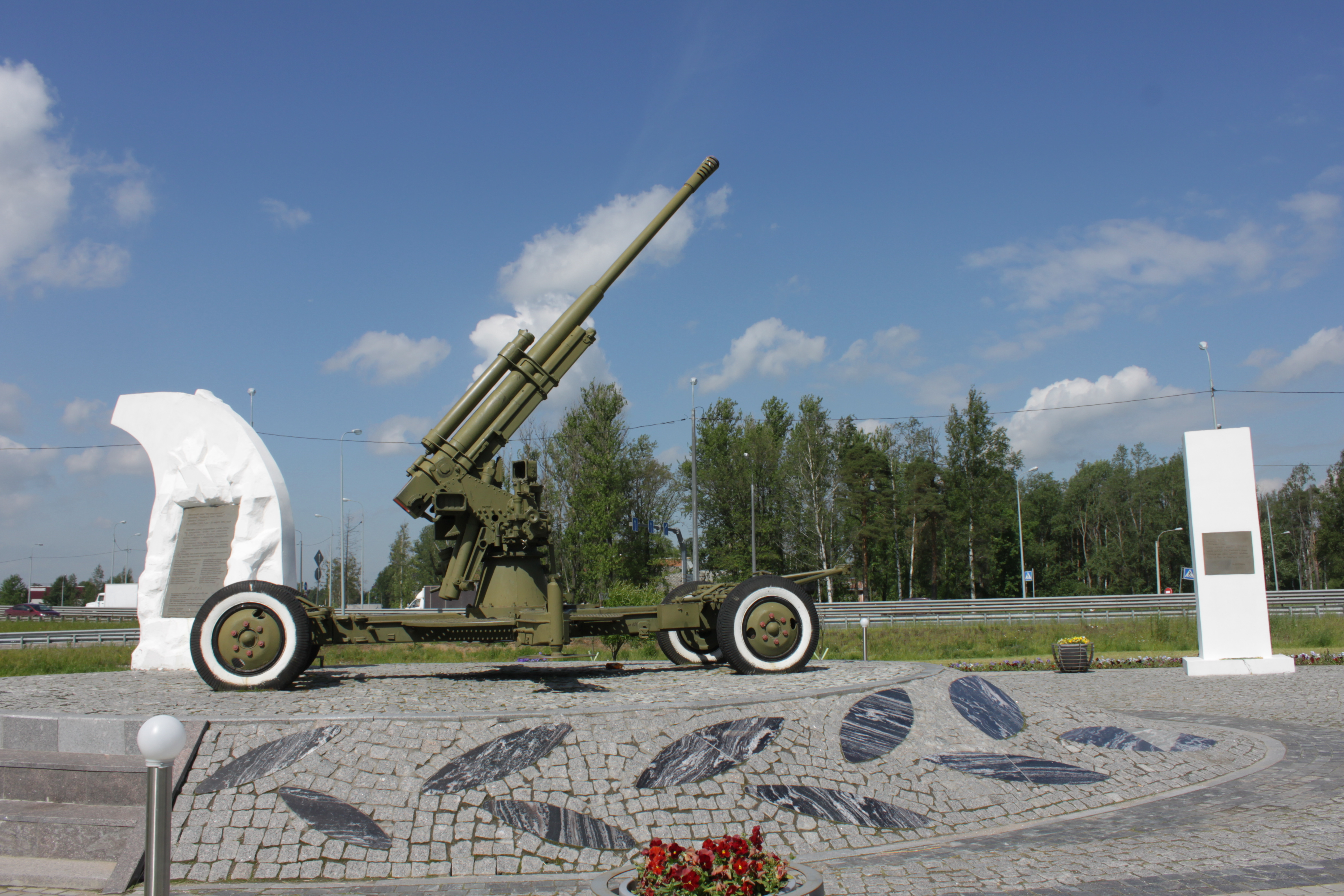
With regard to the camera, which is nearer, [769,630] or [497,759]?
[497,759]

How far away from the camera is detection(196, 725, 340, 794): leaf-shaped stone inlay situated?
5.83 meters

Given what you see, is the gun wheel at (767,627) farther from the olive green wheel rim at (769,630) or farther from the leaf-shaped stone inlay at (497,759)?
the leaf-shaped stone inlay at (497,759)

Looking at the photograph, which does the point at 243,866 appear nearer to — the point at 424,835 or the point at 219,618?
the point at 424,835

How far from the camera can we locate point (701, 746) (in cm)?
635

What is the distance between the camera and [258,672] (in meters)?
7.98

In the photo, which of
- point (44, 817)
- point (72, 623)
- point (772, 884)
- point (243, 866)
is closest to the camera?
point (772, 884)

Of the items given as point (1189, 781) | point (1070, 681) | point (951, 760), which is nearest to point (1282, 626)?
point (1070, 681)

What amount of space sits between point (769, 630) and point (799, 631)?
287 millimetres

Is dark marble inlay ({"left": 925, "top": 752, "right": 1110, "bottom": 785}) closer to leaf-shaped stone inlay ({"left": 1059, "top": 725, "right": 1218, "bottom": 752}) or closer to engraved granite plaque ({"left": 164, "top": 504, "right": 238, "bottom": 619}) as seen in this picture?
leaf-shaped stone inlay ({"left": 1059, "top": 725, "right": 1218, "bottom": 752})

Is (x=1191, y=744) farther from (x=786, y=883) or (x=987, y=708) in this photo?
(x=786, y=883)

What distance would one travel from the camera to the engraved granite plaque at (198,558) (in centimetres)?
1334

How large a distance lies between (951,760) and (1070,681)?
9845mm

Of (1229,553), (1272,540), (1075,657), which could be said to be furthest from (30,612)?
(1272,540)

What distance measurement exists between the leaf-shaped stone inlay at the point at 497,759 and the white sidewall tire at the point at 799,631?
2484 mm
